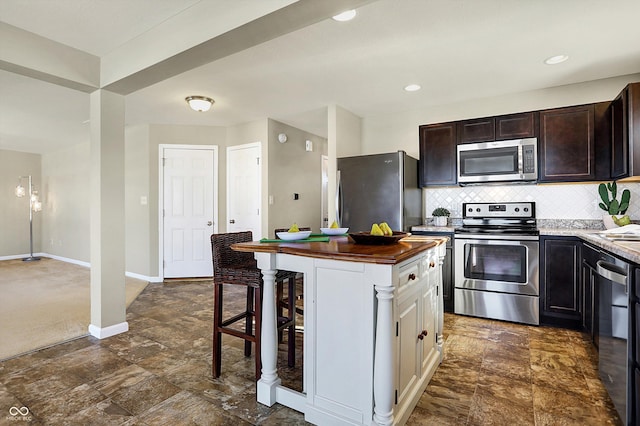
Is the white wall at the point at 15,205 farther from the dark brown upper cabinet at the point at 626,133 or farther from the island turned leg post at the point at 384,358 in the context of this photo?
the dark brown upper cabinet at the point at 626,133

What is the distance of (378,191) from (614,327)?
2.34 meters

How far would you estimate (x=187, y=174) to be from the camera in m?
5.29

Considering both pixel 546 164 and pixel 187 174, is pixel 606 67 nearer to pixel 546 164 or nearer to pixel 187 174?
pixel 546 164

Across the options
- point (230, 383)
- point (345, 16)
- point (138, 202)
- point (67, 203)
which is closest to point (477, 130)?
point (345, 16)

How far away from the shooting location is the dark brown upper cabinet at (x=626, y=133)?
274 centimetres

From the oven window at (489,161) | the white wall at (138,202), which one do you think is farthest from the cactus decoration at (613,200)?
the white wall at (138,202)

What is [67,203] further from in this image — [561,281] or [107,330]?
[561,281]

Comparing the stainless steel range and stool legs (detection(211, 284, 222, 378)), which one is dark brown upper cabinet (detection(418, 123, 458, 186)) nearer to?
the stainless steel range

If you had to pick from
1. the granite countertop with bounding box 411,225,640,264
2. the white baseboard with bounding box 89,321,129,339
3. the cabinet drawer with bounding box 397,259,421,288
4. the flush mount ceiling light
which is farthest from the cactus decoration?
the white baseboard with bounding box 89,321,129,339

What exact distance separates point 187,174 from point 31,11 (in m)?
3.16

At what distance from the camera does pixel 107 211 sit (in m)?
2.98

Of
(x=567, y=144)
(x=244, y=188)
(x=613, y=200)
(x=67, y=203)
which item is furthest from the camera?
(x=67, y=203)

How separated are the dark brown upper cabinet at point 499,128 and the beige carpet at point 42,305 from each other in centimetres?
442

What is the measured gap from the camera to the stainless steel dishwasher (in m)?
1.67
